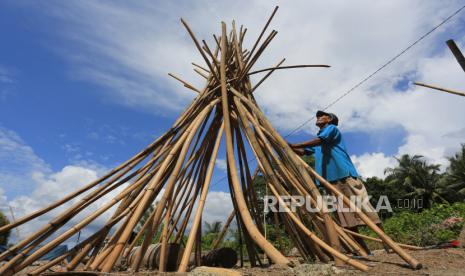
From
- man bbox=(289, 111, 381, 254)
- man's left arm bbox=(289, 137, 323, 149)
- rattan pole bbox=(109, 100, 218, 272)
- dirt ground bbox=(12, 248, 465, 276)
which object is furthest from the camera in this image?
man's left arm bbox=(289, 137, 323, 149)

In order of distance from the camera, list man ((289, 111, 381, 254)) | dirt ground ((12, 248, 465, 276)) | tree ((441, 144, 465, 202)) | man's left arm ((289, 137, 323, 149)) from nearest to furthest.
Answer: dirt ground ((12, 248, 465, 276)) → man ((289, 111, 381, 254)) → man's left arm ((289, 137, 323, 149)) → tree ((441, 144, 465, 202))

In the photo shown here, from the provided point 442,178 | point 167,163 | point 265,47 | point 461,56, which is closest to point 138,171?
point 167,163

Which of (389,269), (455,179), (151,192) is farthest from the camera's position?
(455,179)

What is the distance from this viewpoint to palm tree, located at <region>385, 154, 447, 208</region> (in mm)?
26578

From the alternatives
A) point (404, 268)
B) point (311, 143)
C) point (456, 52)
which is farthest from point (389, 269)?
point (456, 52)

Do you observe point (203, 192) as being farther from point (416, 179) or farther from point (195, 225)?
point (416, 179)

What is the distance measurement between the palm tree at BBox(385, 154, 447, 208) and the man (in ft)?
84.0

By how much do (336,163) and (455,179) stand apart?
25902 millimetres

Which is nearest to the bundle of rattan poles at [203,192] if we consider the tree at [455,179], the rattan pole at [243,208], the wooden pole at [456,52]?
the rattan pole at [243,208]

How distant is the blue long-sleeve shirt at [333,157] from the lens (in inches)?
134

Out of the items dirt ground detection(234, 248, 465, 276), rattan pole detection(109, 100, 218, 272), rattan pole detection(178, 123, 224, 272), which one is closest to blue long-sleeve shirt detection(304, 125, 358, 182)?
dirt ground detection(234, 248, 465, 276)

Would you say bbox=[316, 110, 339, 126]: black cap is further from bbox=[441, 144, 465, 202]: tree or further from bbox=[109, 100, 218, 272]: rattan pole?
bbox=[441, 144, 465, 202]: tree

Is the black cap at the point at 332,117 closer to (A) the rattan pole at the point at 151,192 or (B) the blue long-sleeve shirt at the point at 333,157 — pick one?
(B) the blue long-sleeve shirt at the point at 333,157

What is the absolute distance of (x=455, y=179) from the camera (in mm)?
24672
